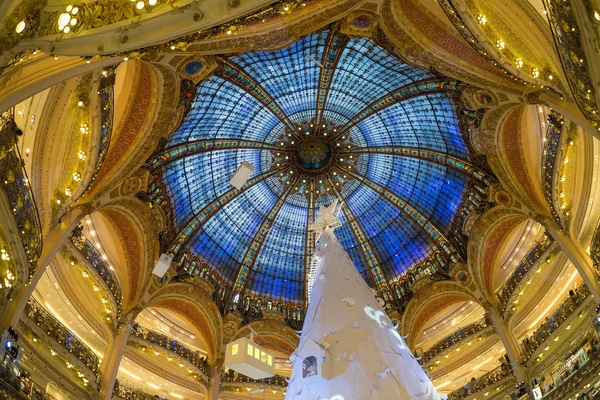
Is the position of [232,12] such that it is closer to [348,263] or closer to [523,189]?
[348,263]

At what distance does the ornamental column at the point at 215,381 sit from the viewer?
21.8 m

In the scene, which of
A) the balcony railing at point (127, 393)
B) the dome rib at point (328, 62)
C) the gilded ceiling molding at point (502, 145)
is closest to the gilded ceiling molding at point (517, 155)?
the gilded ceiling molding at point (502, 145)

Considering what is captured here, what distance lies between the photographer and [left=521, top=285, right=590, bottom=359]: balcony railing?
17.7 metres

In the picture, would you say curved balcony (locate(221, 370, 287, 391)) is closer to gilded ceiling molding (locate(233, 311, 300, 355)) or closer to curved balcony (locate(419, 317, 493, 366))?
gilded ceiling molding (locate(233, 311, 300, 355))

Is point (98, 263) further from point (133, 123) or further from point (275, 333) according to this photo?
point (275, 333)

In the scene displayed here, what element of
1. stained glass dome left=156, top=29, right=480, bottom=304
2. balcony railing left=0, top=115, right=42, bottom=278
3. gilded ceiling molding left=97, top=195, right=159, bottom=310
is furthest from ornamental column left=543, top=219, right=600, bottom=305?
balcony railing left=0, top=115, right=42, bottom=278

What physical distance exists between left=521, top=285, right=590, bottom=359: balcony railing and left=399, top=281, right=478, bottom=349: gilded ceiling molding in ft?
14.6

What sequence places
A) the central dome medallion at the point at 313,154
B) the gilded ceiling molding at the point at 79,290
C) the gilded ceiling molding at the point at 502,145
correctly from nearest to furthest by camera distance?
the gilded ceiling molding at the point at 79,290 < the gilded ceiling molding at the point at 502,145 < the central dome medallion at the point at 313,154

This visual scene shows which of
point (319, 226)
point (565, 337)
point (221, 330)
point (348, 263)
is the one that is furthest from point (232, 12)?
point (221, 330)

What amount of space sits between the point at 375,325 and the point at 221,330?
17.4 metres

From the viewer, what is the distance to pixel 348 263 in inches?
434

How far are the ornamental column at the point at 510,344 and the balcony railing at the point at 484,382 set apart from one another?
1.57ft

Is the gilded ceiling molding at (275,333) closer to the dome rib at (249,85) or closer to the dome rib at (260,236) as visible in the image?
the dome rib at (260,236)

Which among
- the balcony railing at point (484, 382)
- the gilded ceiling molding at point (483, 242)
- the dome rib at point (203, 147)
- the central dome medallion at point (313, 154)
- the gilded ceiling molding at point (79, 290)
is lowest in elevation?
the balcony railing at point (484, 382)
